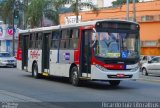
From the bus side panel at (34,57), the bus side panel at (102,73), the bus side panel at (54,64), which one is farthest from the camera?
the bus side panel at (34,57)

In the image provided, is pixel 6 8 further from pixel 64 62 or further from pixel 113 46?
pixel 113 46

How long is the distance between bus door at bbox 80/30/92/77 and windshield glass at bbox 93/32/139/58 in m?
0.68

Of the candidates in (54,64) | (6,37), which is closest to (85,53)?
(54,64)

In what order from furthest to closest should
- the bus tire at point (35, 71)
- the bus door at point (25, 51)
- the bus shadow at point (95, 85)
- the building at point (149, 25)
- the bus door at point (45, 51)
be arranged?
the building at point (149, 25) < the bus door at point (25, 51) < the bus tire at point (35, 71) < the bus door at point (45, 51) < the bus shadow at point (95, 85)

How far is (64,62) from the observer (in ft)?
71.5

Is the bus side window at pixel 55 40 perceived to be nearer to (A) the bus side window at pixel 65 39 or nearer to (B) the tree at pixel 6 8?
(A) the bus side window at pixel 65 39

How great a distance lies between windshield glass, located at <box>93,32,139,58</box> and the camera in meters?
18.9

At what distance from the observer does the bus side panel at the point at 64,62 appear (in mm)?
21062

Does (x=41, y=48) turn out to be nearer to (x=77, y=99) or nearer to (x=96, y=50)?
(x=96, y=50)

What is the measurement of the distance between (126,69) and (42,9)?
3284 centimetres

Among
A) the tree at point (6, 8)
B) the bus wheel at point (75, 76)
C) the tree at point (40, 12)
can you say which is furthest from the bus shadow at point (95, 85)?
the tree at point (6, 8)

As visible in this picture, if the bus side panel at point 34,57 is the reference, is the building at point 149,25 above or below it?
above

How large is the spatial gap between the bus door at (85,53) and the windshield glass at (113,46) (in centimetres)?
68

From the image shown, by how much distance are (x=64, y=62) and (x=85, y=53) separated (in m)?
2.25
